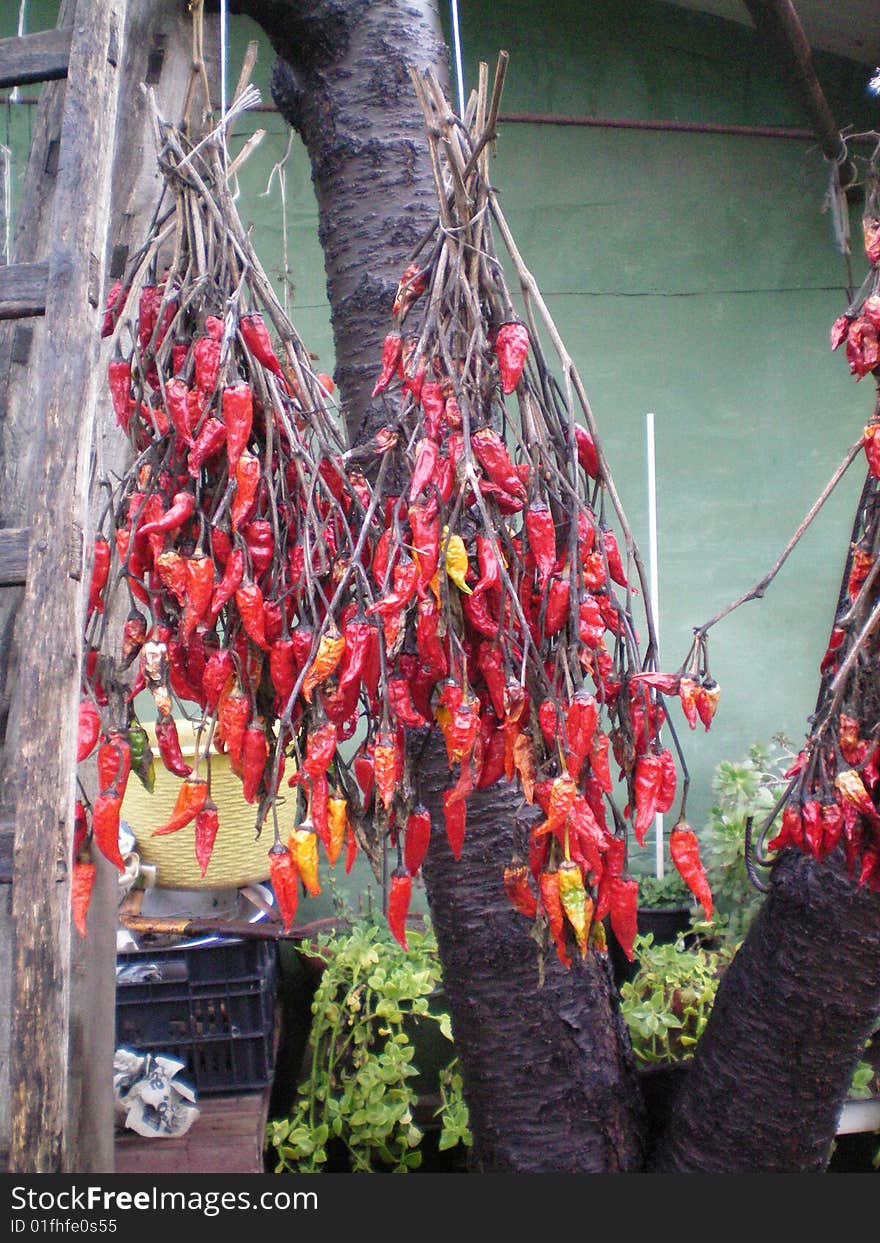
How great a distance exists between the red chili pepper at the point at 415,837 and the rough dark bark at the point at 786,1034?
0.67 meters

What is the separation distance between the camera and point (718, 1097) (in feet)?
6.05

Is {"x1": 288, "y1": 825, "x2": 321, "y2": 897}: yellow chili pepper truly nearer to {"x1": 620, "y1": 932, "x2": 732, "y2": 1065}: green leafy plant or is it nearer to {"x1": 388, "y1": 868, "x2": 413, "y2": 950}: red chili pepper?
{"x1": 388, "y1": 868, "x2": 413, "y2": 950}: red chili pepper

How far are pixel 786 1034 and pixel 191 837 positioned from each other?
2053 millimetres

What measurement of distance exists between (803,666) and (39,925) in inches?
161

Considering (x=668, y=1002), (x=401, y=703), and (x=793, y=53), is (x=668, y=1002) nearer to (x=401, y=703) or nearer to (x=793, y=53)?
(x=401, y=703)

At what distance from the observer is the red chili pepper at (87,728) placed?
4.85 feet

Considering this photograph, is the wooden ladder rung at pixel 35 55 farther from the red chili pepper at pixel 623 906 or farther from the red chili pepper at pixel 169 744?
the red chili pepper at pixel 623 906

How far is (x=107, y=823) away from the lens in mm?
1445

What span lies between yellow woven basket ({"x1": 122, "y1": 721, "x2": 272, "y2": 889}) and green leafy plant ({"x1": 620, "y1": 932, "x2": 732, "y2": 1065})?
1.22m

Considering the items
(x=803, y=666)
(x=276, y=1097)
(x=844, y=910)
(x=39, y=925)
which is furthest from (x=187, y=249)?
(x=803, y=666)

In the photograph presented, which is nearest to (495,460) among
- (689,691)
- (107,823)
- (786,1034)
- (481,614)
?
(481,614)

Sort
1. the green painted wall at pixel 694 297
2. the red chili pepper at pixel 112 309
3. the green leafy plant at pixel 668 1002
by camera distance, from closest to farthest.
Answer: the red chili pepper at pixel 112 309 → the green leafy plant at pixel 668 1002 → the green painted wall at pixel 694 297

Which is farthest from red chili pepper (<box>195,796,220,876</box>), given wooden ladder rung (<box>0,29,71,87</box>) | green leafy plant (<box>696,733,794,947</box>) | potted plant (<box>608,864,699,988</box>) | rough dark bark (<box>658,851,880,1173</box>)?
green leafy plant (<box>696,733,794,947</box>)

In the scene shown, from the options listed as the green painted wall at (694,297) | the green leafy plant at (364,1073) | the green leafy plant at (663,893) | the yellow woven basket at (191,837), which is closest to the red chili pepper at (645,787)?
the green leafy plant at (364,1073)
